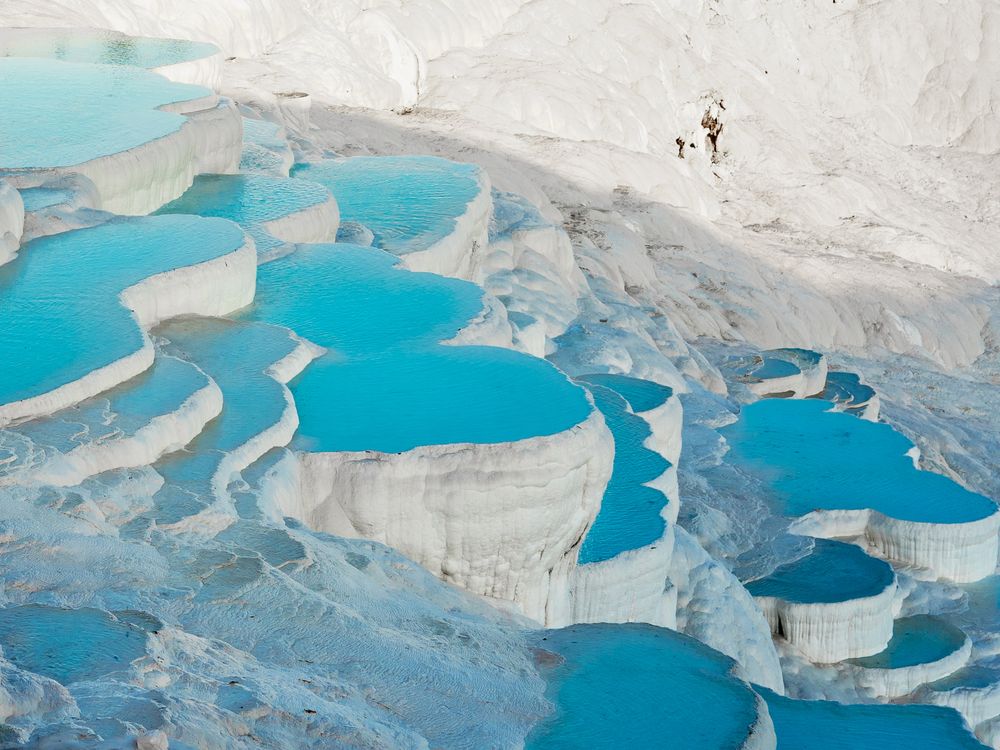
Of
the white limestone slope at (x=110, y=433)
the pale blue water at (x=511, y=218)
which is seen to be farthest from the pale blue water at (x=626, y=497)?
the pale blue water at (x=511, y=218)

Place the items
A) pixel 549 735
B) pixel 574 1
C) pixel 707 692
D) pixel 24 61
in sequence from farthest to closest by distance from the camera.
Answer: pixel 574 1 < pixel 24 61 < pixel 707 692 < pixel 549 735

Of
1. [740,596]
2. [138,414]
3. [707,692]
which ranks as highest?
[138,414]

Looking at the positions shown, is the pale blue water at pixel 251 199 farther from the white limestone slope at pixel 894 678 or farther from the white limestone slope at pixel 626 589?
the white limestone slope at pixel 894 678

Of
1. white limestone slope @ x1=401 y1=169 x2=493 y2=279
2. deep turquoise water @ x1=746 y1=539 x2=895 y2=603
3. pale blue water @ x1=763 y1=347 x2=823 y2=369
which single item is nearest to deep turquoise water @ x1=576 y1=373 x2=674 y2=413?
white limestone slope @ x1=401 y1=169 x2=493 y2=279

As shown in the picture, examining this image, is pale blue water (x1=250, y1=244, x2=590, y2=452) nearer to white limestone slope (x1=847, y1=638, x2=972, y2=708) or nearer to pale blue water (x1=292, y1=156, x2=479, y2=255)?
pale blue water (x1=292, y1=156, x2=479, y2=255)

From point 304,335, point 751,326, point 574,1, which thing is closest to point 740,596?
point 304,335

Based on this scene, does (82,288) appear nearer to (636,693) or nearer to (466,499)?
(466,499)

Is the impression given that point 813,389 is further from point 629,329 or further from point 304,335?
point 304,335
